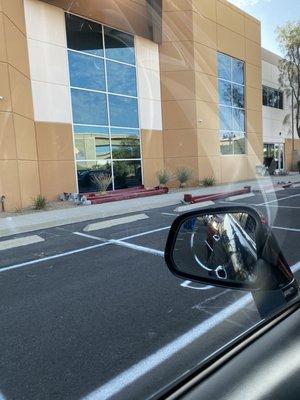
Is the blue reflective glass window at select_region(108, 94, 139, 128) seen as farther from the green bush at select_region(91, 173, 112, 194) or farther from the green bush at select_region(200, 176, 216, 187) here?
the green bush at select_region(200, 176, 216, 187)

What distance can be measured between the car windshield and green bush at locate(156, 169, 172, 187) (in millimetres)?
121

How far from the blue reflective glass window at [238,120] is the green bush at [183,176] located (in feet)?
18.4

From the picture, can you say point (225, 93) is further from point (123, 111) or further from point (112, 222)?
point (112, 222)

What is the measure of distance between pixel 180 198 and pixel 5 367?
40.1 feet

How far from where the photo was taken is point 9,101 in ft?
39.8

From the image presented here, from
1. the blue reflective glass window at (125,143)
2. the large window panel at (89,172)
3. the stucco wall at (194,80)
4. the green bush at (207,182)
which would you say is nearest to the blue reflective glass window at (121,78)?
the blue reflective glass window at (125,143)

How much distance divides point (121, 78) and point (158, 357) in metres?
16.4

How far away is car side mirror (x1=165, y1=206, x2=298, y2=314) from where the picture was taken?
1521 millimetres

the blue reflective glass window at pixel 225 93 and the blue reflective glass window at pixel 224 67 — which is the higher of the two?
the blue reflective glass window at pixel 224 67

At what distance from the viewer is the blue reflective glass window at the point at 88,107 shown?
1583cm

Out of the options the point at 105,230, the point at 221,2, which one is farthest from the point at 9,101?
the point at 221,2

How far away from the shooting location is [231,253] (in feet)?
5.37

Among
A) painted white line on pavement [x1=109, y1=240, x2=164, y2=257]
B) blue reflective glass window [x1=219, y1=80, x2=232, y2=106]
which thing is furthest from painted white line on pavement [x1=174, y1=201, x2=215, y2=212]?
blue reflective glass window [x1=219, y1=80, x2=232, y2=106]

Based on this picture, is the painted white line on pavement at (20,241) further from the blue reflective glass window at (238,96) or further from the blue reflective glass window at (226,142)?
the blue reflective glass window at (238,96)
